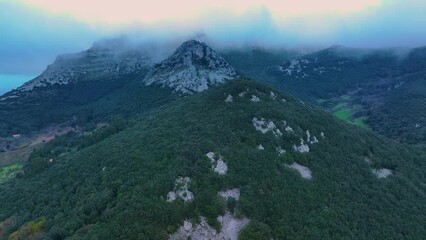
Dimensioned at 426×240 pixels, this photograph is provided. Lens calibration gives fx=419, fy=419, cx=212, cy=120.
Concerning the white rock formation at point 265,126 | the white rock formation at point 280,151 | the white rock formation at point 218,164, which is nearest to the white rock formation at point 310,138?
the white rock formation at point 265,126

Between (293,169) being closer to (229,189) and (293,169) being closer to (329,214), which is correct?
(329,214)

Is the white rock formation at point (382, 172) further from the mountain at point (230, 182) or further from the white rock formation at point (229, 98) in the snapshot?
the white rock formation at point (229, 98)

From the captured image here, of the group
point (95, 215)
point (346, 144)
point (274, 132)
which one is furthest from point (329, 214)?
point (95, 215)

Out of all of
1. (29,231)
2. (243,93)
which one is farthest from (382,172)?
(29,231)

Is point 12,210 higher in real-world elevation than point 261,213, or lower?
lower

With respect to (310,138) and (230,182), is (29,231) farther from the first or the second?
(310,138)

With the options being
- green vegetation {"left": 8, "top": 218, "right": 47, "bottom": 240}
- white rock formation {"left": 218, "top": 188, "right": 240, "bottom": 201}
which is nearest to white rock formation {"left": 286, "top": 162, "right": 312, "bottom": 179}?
white rock formation {"left": 218, "top": 188, "right": 240, "bottom": 201}
